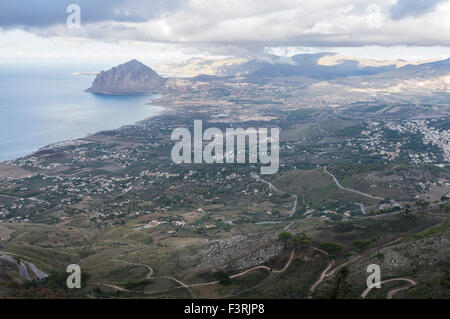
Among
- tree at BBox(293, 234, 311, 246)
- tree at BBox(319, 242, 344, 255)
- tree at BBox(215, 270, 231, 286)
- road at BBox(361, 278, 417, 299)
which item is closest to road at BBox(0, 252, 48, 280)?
tree at BBox(215, 270, 231, 286)

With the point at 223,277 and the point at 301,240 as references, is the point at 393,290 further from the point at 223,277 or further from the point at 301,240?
the point at 223,277

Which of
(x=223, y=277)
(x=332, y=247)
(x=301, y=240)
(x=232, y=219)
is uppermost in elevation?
(x=301, y=240)

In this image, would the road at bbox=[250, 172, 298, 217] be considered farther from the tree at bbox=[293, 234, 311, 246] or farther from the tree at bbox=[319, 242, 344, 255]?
the tree at bbox=[319, 242, 344, 255]

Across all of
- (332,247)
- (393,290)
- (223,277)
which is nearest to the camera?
(393,290)

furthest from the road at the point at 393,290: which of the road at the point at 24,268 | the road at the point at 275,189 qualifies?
the road at the point at 275,189

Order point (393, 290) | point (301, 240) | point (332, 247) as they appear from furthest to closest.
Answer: point (301, 240) → point (332, 247) → point (393, 290)

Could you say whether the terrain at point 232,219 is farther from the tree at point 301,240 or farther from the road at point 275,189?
the road at point 275,189

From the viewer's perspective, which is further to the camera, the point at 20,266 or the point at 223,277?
the point at 20,266

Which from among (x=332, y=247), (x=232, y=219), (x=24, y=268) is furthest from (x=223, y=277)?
(x=232, y=219)

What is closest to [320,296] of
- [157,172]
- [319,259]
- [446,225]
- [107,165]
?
[319,259]
